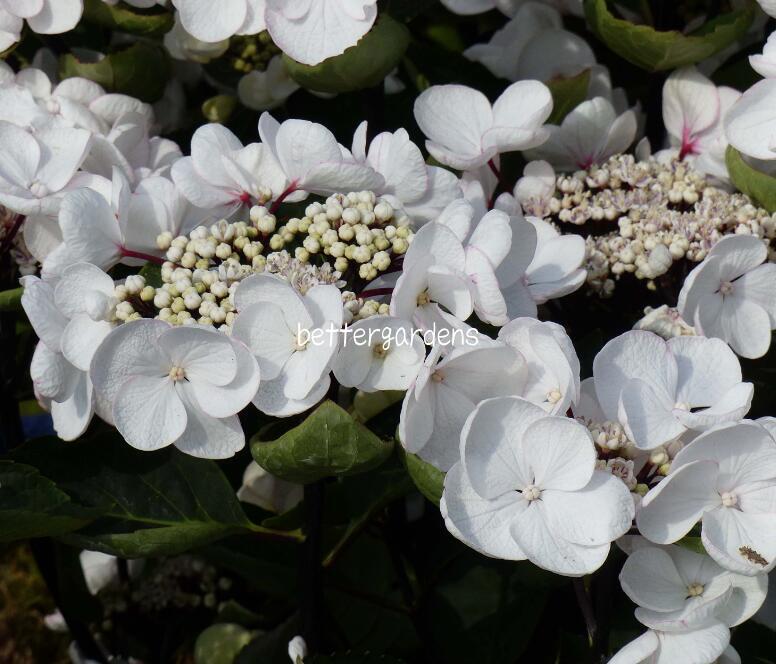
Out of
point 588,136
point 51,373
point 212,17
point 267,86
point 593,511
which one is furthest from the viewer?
point 267,86

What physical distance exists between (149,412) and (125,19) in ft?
1.33

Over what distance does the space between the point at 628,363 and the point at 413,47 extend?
0.53m

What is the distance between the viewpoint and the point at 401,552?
104 centimetres

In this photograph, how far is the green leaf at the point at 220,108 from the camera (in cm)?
110

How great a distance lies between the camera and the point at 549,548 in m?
0.63

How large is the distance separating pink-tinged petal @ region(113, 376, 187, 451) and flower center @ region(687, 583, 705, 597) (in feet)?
1.03

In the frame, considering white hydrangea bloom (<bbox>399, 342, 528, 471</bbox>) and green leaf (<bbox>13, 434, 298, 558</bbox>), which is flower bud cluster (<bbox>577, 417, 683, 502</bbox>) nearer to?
white hydrangea bloom (<bbox>399, 342, 528, 471</bbox>)

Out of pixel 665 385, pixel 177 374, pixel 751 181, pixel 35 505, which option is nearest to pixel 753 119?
pixel 751 181

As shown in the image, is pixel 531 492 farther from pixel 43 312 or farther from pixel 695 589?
pixel 43 312

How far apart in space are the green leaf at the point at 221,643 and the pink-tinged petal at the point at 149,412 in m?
0.43

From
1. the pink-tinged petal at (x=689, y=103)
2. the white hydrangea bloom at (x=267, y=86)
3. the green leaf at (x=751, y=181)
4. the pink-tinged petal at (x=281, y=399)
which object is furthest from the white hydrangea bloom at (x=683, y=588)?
the white hydrangea bloom at (x=267, y=86)

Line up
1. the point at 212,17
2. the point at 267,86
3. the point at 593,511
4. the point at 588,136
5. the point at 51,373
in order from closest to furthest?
1. the point at 593,511
2. the point at 51,373
3. the point at 212,17
4. the point at 588,136
5. the point at 267,86

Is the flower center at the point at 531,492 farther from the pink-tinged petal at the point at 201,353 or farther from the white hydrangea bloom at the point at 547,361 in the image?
the pink-tinged petal at the point at 201,353

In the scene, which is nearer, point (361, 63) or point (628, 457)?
point (628, 457)
